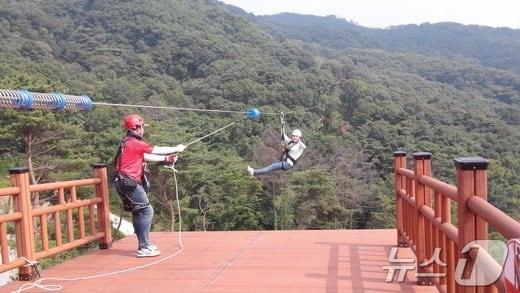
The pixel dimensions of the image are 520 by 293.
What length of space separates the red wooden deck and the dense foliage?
19.0 meters

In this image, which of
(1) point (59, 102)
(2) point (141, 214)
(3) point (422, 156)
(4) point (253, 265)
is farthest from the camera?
(2) point (141, 214)

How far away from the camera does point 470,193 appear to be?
7.38 feet

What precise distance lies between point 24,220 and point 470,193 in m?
3.51

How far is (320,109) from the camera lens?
5456 cm

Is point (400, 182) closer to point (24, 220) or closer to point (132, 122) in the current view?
point (132, 122)

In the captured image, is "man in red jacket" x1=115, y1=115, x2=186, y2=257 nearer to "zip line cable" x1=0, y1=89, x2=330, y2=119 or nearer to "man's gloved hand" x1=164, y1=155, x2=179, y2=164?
"man's gloved hand" x1=164, y1=155, x2=179, y2=164

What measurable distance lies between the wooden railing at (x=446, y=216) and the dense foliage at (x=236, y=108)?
68.8 ft

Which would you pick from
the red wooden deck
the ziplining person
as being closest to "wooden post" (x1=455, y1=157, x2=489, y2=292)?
the red wooden deck

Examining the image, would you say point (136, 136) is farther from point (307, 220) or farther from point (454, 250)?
point (307, 220)

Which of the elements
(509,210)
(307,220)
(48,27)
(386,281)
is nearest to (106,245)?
(386,281)

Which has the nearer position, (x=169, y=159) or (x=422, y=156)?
(x=422, y=156)

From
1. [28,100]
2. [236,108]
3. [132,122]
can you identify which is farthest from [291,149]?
[236,108]

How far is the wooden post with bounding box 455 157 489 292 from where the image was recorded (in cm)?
221

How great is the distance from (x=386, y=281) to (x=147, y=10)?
76429 mm
